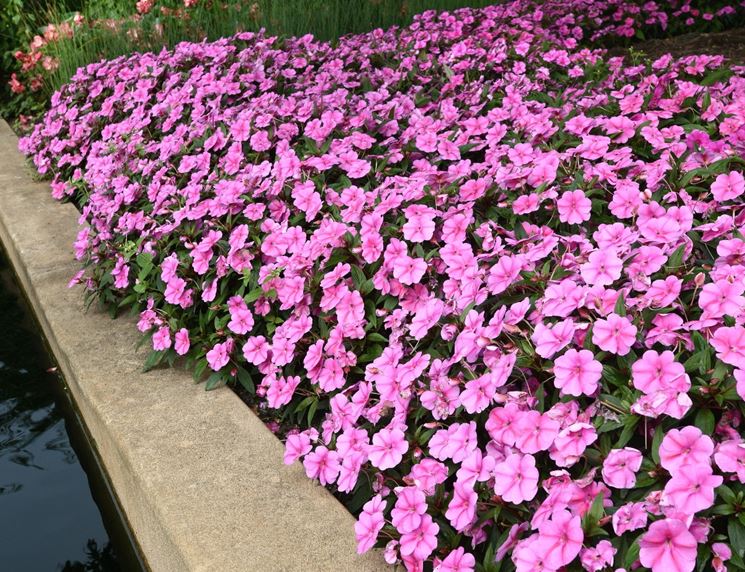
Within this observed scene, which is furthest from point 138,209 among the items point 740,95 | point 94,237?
point 740,95

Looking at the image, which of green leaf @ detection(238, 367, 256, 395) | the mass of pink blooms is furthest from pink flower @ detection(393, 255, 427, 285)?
green leaf @ detection(238, 367, 256, 395)

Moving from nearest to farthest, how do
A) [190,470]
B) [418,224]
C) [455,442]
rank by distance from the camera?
1. [455,442]
2. [190,470]
3. [418,224]

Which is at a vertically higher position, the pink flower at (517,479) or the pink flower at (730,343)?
the pink flower at (730,343)

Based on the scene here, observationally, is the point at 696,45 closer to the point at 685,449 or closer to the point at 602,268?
the point at 602,268

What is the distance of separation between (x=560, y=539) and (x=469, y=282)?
0.68 metres

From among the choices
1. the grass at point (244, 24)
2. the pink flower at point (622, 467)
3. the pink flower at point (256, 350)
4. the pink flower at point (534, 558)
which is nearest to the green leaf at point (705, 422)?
the pink flower at point (622, 467)

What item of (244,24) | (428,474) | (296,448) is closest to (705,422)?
(428,474)

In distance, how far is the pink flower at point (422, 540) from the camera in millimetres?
1478

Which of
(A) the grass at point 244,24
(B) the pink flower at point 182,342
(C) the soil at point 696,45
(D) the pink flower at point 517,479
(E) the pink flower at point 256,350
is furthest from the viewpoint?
(C) the soil at point 696,45

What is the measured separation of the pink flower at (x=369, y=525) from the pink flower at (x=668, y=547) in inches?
19.9

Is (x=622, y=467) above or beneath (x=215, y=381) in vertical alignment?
above

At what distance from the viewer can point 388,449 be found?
166cm

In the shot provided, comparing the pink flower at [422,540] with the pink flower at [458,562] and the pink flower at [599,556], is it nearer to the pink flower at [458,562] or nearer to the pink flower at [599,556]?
the pink flower at [458,562]

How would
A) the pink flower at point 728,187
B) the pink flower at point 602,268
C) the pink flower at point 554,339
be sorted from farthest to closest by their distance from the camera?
the pink flower at point 728,187 < the pink flower at point 602,268 < the pink flower at point 554,339
